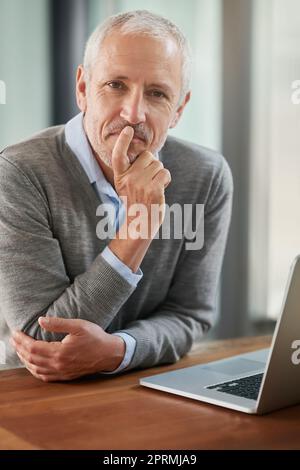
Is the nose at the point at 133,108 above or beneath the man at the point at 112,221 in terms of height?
above

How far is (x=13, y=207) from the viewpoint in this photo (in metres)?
1.35

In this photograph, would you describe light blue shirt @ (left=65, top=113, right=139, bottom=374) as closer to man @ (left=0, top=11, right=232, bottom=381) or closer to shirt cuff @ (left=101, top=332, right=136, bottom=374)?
man @ (left=0, top=11, right=232, bottom=381)

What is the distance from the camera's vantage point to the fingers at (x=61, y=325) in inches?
47.3

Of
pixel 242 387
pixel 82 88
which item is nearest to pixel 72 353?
pixel 242 387

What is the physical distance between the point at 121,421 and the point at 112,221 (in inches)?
23.4

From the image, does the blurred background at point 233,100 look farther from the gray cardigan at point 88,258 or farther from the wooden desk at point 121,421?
the wooden desk at point 121,421

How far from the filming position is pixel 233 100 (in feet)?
10.7

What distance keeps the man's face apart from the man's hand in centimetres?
40

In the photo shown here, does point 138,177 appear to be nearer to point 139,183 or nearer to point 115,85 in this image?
point 139,183

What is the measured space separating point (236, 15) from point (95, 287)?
2290 millimetres

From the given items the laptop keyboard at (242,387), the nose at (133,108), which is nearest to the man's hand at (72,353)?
the laptop keyboard at (242,387)

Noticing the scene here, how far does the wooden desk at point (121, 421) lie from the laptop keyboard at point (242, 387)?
0.19 feet

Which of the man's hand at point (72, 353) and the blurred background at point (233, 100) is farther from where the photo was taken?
the blurred background at point (233, 100)
